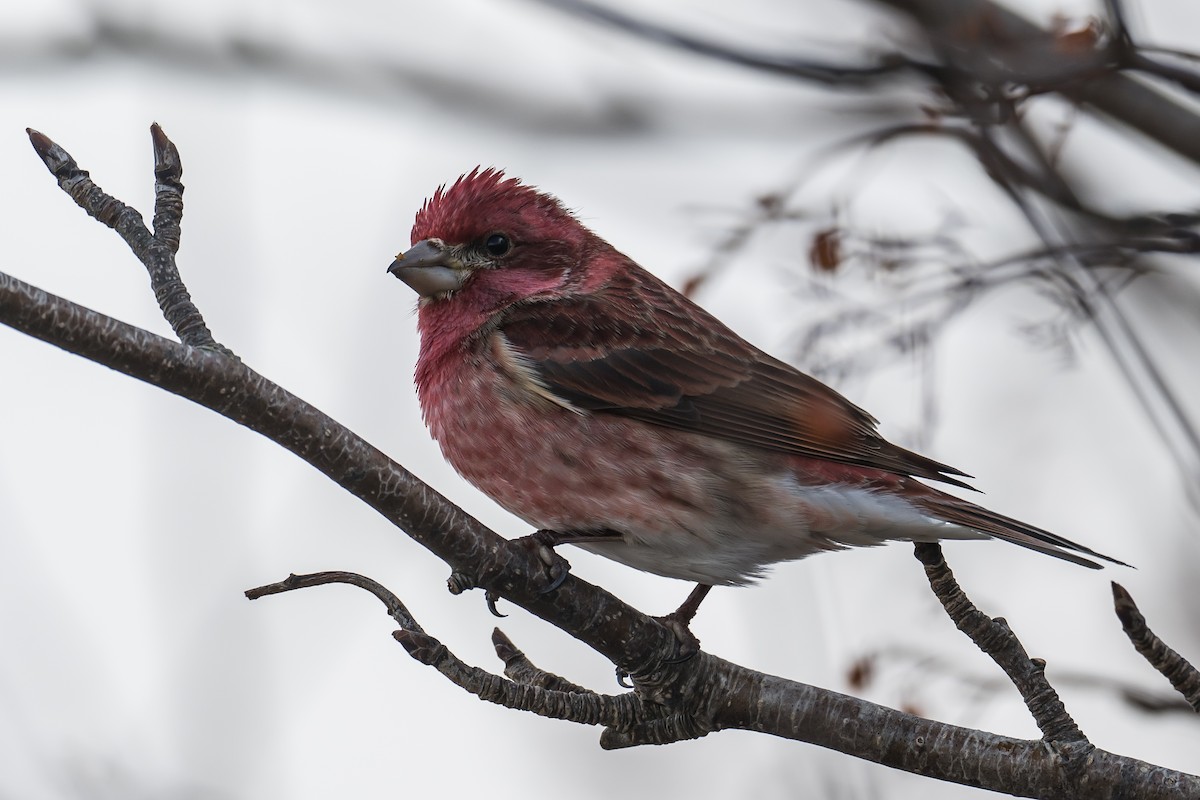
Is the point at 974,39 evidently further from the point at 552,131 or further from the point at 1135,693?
the point at 1135,693

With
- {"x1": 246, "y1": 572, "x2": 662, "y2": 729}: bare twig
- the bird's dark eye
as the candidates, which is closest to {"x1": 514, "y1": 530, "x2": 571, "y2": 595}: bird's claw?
{"x1": 246, "y1": 572, "x2": 662, "y2": 729}: bare twig

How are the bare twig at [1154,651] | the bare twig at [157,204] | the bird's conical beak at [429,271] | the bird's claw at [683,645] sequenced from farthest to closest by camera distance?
the bird's conical beak at [429,271]
the bird's claw at [683,645]
the bare twig at [157,204]
the bare twig at [1154,651]

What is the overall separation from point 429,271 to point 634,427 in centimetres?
138

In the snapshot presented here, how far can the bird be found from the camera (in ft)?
20.5

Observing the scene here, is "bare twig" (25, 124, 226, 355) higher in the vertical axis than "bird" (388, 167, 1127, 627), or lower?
lower

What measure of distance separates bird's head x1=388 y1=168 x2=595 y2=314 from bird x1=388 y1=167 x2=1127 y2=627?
1 centimetres

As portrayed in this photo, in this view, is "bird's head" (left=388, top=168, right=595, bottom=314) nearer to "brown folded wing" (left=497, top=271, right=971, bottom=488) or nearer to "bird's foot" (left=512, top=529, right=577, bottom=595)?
"brown folded wing" (left=497, top=271, right=971, bottom=488)

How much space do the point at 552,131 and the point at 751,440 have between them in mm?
2822

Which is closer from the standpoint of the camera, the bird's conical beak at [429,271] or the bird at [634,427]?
the bird at [634,427]

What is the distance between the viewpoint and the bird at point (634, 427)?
623 centimetres

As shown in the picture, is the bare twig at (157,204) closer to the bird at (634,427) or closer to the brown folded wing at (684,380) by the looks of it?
the bird at (634,427)

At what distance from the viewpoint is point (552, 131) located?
4.10 metres

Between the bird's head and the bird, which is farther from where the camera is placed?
the bird's head

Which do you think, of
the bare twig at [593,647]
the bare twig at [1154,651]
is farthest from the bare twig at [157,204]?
the bare twig at [1154,651]
